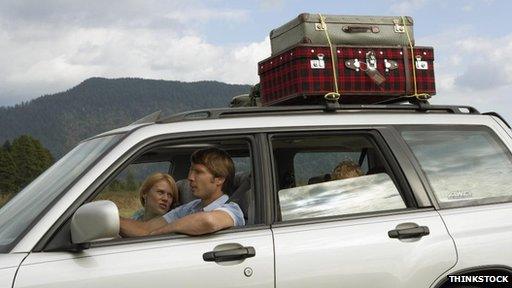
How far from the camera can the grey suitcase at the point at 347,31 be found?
5391mm

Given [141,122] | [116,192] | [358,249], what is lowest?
[358,249]

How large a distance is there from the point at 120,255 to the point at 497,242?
217 centimetres

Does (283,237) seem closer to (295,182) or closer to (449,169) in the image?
(295,182)

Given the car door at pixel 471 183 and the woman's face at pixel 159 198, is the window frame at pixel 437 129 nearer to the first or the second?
the car door at pixel 471 183

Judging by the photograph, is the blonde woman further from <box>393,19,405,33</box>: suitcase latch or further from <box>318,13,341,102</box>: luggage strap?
<box>393,19,405,33</box>: suitcase latch

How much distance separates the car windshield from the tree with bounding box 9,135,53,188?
127030mm

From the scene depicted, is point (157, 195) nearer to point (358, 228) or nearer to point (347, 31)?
point (358, 228)

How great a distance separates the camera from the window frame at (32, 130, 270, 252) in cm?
339

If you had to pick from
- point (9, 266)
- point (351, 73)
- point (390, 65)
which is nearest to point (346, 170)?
point (351, 73)

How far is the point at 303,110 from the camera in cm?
440

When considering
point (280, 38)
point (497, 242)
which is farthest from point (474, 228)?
point (280, 38)

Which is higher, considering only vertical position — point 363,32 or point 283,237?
point 363,32

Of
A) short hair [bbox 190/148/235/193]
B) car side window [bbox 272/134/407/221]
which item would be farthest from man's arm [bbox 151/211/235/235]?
short hair [bbox 190/148/235/193]

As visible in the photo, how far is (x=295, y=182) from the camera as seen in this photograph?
466 cm
